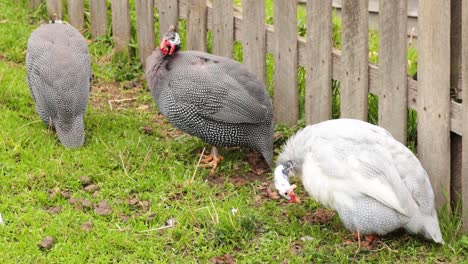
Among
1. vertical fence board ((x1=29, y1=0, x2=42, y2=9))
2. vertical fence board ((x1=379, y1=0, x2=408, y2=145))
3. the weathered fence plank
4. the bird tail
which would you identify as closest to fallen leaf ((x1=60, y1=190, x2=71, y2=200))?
the weathered fence plank

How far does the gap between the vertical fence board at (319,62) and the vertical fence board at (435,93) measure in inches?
29.6

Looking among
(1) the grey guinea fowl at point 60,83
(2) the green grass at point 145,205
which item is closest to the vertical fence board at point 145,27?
(2) the green grass at point 145,205

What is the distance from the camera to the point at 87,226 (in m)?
4.46

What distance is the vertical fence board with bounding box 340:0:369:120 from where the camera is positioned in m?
4.65

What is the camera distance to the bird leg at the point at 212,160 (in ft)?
17.1

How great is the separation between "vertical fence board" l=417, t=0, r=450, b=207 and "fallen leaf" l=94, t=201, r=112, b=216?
1.64 m

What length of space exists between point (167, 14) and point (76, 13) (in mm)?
1136

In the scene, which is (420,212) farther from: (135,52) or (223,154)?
(135,52)

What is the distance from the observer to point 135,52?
672 centimetres

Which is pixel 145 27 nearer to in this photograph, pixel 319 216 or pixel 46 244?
pixel 319 216

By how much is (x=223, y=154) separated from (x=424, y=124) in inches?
58.5

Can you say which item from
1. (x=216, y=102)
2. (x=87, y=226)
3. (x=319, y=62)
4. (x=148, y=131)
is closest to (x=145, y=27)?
(x=148, y=131)

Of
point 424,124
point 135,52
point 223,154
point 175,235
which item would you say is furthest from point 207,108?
point 135,52

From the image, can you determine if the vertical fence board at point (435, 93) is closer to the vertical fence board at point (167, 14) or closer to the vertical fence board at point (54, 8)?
the vertical fence board at point (167, 14)
